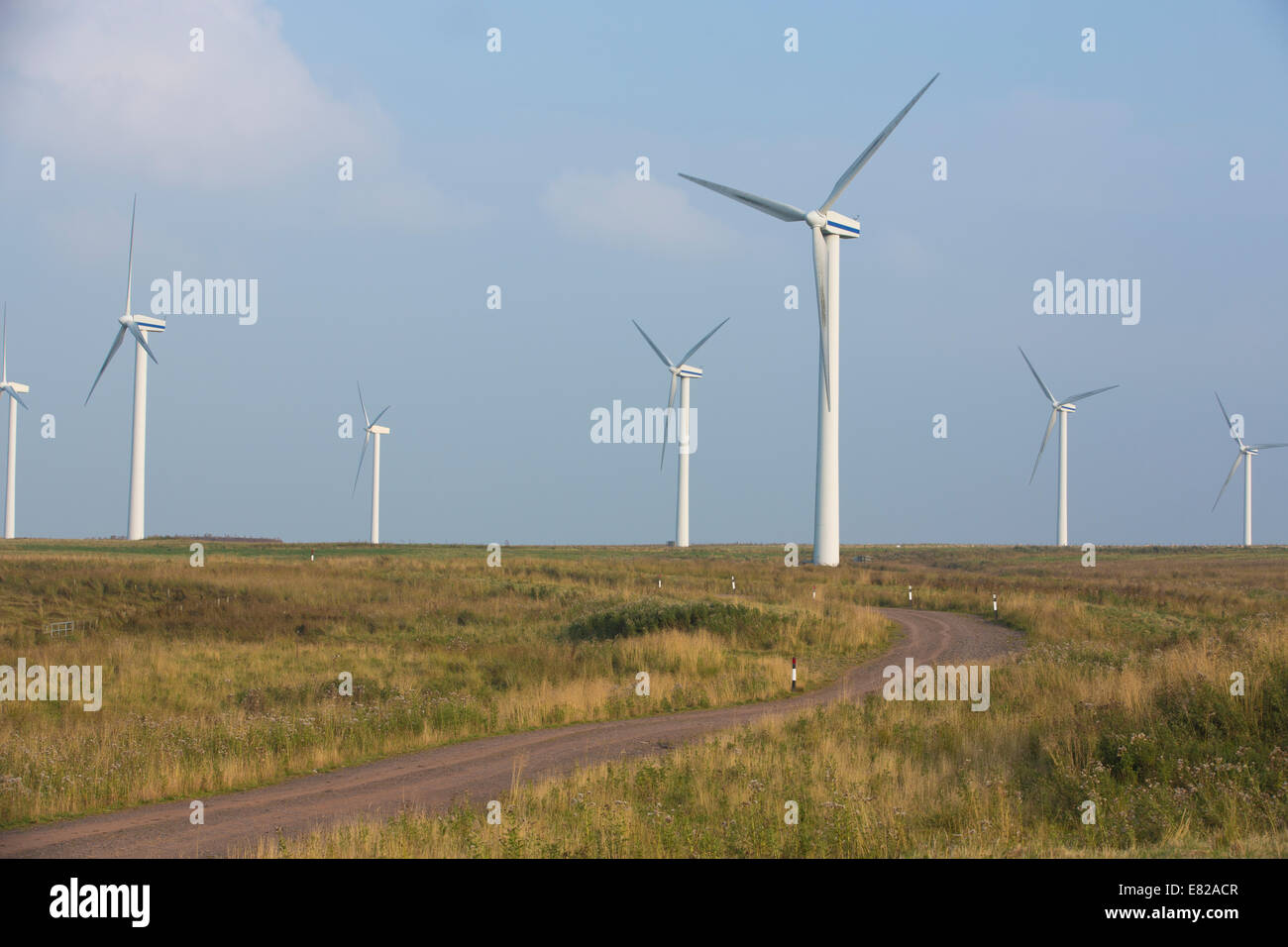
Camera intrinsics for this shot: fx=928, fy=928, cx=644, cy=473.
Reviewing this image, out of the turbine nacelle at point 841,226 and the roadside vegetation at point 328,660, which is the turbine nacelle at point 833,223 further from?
the roadside vegetation at point 328,660

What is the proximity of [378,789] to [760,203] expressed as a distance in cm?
4993

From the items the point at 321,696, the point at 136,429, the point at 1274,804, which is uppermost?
the point at 136,429

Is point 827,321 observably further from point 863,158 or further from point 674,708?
point 674,708

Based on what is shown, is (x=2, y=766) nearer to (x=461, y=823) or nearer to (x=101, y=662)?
(x=461, y=823)

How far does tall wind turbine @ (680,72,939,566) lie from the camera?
2328 inches

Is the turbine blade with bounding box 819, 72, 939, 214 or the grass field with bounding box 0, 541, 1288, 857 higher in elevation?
the turbine blade with bounding box 819, 72, 939, 214

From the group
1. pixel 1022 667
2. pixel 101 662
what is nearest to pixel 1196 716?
pixel 1022 667

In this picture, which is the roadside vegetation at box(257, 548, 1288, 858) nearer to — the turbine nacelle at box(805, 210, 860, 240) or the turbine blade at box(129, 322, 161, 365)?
the turbine nacelle at box(805, 210, 860, 240)

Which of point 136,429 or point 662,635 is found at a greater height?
point 136,429

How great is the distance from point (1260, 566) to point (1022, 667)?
72.7 m

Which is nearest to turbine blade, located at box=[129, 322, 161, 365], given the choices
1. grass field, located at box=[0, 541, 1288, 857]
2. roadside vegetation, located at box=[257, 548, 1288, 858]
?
grass field, located at box=[0, 541, 1288, 857]

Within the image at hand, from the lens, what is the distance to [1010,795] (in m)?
13.0
